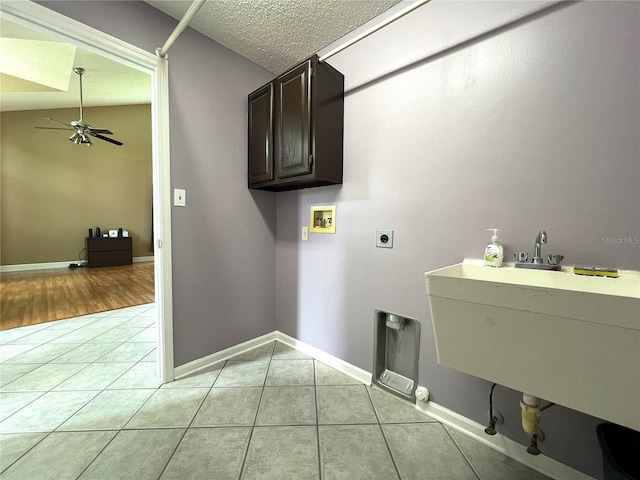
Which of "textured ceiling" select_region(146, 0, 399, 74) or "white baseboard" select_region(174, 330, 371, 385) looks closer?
"textured ceiling" select_region(146, 0, 399, 74)

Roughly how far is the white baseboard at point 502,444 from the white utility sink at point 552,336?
608 millimetres

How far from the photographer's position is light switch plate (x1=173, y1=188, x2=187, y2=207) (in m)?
1.67

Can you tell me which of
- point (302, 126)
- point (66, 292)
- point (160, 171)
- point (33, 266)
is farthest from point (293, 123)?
point (33, 266)

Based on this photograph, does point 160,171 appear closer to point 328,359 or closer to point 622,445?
point 328,359

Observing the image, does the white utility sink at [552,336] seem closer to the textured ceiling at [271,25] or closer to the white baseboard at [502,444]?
the white baseboard at [502,444]

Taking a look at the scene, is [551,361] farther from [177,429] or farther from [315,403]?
[177,429]

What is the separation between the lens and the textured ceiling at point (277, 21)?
1.50 meters

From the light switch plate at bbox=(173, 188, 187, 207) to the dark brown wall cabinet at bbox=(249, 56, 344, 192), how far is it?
1.79 ft

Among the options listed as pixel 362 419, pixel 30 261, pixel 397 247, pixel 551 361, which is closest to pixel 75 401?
pixel 362 419

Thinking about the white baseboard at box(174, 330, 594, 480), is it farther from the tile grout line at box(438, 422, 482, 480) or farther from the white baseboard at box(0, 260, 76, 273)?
the white baseboard at box(0, 260, 76, 273)

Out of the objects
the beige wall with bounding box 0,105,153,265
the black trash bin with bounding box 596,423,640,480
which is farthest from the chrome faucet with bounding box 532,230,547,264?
the beige wall with bounding box 0,105,153,265

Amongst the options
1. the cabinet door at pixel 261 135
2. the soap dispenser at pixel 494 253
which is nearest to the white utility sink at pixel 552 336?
the soap dispenser at pixel 494 253

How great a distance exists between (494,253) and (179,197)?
1.86 metres

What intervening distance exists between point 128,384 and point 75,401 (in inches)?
9.8
